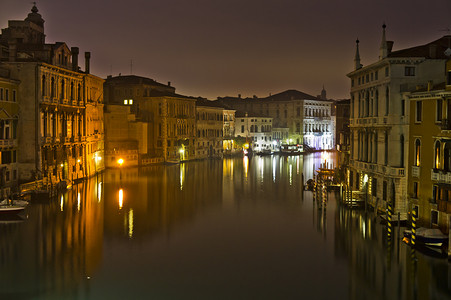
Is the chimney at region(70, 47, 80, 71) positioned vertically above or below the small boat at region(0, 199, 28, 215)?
above

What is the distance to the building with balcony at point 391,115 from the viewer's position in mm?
20094

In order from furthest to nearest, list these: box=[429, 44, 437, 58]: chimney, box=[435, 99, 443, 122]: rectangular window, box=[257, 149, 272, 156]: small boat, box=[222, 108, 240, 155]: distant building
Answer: box=[257, 149, 272, 156]: small boat, box=[222, 108, 240, 155]: distant building, box=[429, 44, 437, 58]: chimney, box=[435, 99, 443, 122]: rectangular window

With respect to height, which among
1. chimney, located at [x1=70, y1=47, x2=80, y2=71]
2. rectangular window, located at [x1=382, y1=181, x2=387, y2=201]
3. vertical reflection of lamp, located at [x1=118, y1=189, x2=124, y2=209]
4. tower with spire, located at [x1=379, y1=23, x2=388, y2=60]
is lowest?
vertical reflection of lamp, located at [x1=118, y1=189, x2=124, y2=209]

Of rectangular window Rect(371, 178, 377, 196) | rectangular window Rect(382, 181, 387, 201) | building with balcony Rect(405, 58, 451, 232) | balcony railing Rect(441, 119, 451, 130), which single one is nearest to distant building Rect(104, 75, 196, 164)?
rectangular window Rect(371, 178, 377, 196)

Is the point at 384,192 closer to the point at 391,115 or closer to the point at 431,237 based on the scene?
the point at 391,115

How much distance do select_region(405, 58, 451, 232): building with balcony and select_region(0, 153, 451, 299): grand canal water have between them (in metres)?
1.54

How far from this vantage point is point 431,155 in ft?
57.6

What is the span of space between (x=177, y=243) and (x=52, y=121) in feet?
51.0

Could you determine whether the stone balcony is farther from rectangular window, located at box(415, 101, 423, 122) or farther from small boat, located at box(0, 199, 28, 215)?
small boat, located at box(0, 199, 28, 215)

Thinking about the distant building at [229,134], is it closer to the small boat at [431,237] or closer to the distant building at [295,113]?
the distant building at [295,113]

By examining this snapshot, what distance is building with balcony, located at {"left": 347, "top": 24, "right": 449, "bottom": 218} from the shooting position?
20.1 metres

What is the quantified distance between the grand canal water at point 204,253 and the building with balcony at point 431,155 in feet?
5.05

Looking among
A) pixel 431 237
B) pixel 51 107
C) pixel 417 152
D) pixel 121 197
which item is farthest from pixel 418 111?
pixel 51 107

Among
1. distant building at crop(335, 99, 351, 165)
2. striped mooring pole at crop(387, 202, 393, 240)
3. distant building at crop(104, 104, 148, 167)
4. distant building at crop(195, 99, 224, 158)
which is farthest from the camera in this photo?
distant building at crop(195, 99, 224, 158)
